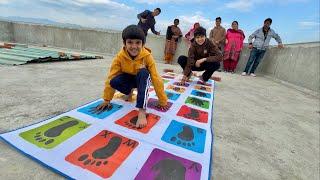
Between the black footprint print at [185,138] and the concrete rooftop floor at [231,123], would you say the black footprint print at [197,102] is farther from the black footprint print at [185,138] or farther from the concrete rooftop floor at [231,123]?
the black footprint print at [185,138]

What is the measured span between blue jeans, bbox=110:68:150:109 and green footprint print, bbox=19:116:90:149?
0.55 metres

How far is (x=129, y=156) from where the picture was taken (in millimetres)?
1686

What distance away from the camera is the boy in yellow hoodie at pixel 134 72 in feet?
7.66

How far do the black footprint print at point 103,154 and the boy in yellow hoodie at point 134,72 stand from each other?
0.46 m

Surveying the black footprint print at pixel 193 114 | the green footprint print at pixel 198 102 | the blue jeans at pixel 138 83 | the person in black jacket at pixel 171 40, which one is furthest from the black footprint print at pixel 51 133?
the person in black jacket at pixel 171 40

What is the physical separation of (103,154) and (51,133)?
52 cm

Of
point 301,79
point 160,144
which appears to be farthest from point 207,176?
point 301,79

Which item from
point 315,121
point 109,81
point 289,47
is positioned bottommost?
point 315,121

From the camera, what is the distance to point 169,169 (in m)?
1.60

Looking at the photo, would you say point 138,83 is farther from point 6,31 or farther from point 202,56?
point 6,31

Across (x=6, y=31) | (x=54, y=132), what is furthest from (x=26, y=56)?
(x=6, y=31)

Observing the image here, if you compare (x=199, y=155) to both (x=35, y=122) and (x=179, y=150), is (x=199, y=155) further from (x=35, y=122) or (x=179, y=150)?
(x=35, y=122)

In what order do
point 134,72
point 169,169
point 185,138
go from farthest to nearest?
point 134,72 → point 185,138 → point 169,169

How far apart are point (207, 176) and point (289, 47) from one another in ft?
21.0
